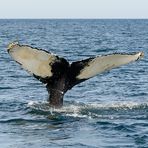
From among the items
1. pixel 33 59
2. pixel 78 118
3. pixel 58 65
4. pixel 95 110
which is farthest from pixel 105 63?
pixel 95 110

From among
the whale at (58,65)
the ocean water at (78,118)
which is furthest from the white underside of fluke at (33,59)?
the ocean water at (78,118)

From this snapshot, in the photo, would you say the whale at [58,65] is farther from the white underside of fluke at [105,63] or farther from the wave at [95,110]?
the wave at [95,110]

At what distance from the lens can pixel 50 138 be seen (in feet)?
34.9

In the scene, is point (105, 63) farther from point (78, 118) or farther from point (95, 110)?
point (95, 110)

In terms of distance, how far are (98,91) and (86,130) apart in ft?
20.8

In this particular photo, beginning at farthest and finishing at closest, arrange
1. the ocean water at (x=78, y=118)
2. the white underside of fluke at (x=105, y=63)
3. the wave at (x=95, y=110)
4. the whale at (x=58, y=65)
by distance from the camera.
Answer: the wave at (x=95, y=110), the white underside of fluke at (x=105, y=63), the whale at (x=58, y=65), the ocean water at (x=78, y=118)

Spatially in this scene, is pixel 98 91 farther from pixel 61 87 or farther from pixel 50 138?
pixel 50 138

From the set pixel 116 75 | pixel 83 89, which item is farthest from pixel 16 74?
pixel 83 89

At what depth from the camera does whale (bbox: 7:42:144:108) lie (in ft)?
35.6

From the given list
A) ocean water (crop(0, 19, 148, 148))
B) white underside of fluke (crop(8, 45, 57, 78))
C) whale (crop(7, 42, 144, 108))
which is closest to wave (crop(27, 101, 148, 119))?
ocean water (crop(0, 19, 148, 148))

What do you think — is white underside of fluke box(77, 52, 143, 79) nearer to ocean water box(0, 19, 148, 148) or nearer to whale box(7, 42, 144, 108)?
whale box(7, 42, 144, 108)

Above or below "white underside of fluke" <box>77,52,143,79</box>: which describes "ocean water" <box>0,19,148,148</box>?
below

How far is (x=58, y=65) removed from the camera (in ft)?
37.5

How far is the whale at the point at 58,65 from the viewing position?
10.9 metres
